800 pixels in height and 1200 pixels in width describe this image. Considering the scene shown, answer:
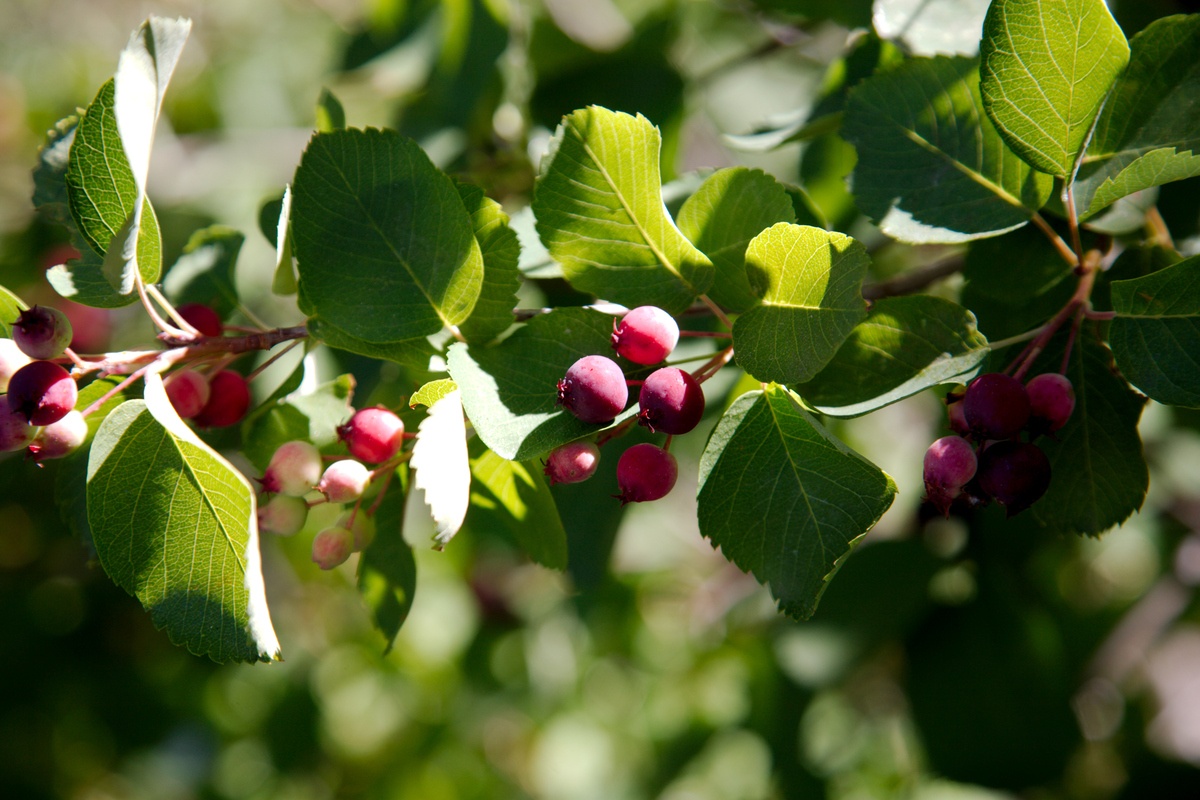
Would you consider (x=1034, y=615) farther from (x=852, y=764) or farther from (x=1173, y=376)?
(x=1173, y=376)

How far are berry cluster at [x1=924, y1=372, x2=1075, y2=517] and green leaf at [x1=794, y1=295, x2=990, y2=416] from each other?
1.3 inches

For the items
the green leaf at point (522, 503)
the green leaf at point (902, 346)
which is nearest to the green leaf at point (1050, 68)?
the green leaf at point (902, 346)

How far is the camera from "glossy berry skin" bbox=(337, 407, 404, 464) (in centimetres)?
70

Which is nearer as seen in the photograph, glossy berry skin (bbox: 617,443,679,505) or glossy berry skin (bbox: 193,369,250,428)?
glossy berry skin (bbox: 617,443,679,505)

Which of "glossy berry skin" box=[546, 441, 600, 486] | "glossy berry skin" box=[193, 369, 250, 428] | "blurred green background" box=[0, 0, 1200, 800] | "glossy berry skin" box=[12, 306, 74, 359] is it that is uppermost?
"glossy berry skin" box=[12, 306, 74, 359]

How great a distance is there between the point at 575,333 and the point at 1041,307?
1.62 feet

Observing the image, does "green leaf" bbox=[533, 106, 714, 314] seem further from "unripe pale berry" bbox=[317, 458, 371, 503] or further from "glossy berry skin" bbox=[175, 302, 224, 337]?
"glossy berry skin" bbox=[175, 302, 224, 337]

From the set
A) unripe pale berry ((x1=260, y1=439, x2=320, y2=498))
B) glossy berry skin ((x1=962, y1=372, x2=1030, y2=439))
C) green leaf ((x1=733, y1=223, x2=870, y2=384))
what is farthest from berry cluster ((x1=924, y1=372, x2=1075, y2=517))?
unripe pale berry ((x1=260, y1=439, x2=320, y2=498))

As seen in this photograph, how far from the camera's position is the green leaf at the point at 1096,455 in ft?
2.32

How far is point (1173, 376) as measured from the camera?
0.63 m

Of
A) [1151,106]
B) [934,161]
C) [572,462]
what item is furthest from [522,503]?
[1151,106]

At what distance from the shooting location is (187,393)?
780 millimetres

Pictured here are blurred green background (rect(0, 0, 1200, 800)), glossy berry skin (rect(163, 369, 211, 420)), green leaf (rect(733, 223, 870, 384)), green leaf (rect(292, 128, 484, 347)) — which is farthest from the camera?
blurred green background (rect(0, 0, 1200, 800))

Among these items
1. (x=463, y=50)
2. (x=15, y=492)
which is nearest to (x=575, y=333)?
(x=463, y=50)
